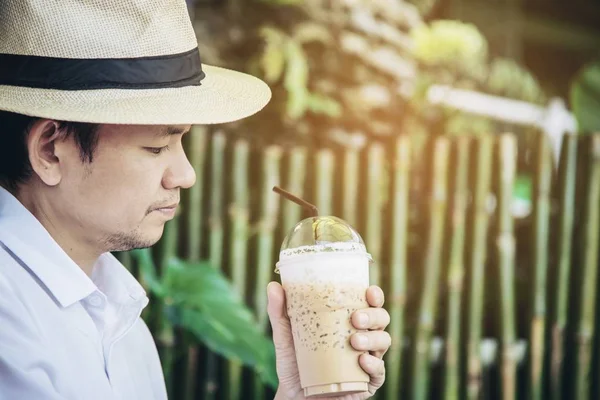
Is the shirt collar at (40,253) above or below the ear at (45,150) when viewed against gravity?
below

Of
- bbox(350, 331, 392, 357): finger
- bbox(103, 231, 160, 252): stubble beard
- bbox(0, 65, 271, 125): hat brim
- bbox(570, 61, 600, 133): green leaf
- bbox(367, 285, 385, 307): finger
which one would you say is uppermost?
bbox(570, 61, 600, 133): green leaf

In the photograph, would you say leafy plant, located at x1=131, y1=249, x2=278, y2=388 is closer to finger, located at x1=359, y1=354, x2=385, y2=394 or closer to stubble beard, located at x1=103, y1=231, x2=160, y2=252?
stubble beard, located at x1=103, y1=231, x2=160, y2=252

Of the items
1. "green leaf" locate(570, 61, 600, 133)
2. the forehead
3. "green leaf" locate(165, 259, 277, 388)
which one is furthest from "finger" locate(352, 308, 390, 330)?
"green leaf" locate(570, 61, 600, 133)

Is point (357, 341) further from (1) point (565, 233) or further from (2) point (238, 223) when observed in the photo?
(1) point (565, 233)

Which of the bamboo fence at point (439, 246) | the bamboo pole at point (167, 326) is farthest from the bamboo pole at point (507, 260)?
the bamboo pole at point (167, 326)

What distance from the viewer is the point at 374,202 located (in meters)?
4.37

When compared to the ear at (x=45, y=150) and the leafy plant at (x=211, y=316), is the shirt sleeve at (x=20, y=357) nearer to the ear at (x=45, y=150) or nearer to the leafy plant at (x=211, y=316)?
the ear at (x=45, y=150)

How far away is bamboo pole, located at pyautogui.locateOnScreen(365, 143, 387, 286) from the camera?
434 cm

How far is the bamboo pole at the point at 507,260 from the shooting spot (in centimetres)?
437

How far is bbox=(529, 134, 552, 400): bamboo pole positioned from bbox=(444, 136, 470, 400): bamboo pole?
37 cm

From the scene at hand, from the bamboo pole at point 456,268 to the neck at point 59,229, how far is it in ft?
8.68

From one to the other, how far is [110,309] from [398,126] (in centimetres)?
350

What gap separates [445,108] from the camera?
5.57 m

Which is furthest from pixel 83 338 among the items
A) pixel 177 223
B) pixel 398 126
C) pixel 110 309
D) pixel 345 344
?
pixel 398 126
